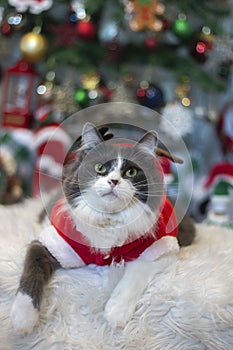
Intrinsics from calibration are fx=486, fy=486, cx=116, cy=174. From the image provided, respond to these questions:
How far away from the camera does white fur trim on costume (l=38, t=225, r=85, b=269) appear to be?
1010 mm

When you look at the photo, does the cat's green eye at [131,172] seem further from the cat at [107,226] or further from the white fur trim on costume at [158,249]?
the white fur trim on costume at [158,249]

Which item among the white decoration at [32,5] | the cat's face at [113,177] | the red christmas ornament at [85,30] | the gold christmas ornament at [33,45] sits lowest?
the gold christmas ornament at [33,45]

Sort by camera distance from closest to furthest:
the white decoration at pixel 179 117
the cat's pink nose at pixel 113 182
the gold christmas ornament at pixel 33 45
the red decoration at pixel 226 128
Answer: the cat's pink nose at pixel 113 182, the white decoration at pixel 179 117, the gold christmas ornament at pixel 33 45, the red decoration at pixel 226 128

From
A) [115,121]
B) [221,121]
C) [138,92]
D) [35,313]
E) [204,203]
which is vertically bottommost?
Answer: [204,203]

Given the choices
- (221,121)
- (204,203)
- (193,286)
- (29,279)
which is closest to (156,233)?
(193,286)

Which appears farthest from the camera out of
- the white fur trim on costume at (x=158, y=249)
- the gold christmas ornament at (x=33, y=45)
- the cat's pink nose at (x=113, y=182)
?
the gold christmas ornament at (x=33, y=45)

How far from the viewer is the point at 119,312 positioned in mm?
943

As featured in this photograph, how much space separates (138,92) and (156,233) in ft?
3.20

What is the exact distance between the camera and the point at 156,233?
3.34 feet

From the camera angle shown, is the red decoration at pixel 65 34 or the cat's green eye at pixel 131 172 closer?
the cat's green eye at pixel 131 172

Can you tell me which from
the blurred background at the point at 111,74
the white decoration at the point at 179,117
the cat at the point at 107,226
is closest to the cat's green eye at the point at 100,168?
the cat at the point at 107,226

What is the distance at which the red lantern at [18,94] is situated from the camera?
2061 mm

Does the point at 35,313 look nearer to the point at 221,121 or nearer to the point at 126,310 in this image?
the point at 126,310

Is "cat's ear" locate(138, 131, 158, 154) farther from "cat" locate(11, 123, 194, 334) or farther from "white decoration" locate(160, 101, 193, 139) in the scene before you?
"white decoration" locate(160, 101, 193, 139)
